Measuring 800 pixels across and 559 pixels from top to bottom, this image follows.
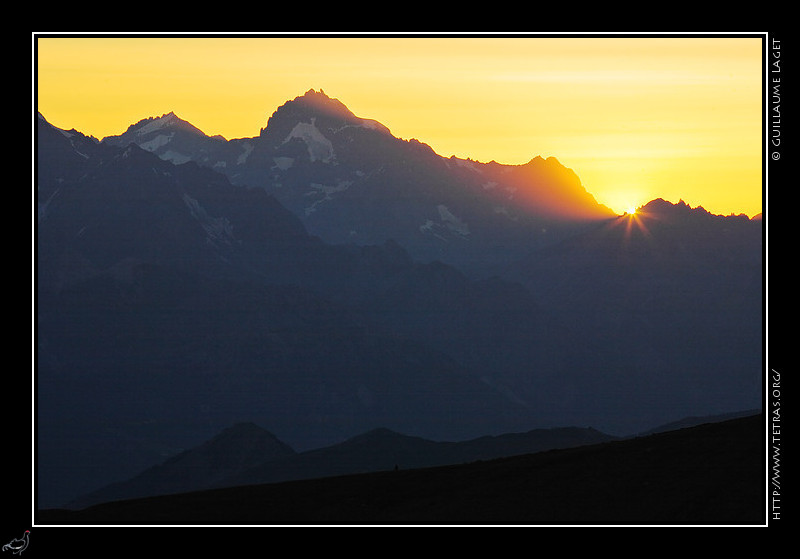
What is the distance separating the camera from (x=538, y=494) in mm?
58438

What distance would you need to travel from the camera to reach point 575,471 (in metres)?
61.6

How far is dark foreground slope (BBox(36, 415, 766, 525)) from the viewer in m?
52.9

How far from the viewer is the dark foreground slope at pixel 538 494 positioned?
5291cm

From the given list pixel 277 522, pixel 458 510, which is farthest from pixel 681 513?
pixel 277 522

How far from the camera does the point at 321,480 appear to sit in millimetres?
69312
